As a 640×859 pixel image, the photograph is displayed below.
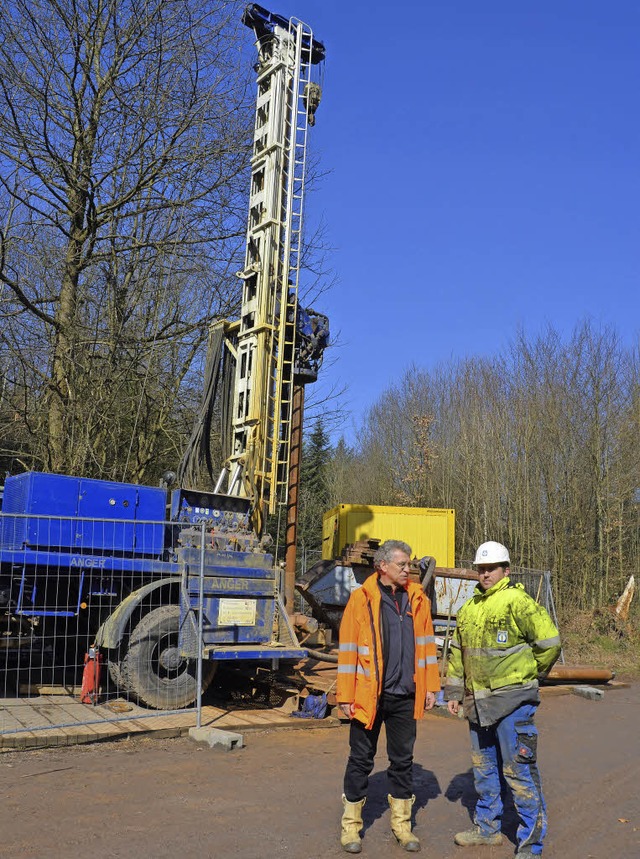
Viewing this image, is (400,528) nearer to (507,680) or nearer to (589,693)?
(589,693)

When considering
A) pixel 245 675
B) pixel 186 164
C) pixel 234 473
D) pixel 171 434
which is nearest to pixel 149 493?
pixel 234 473

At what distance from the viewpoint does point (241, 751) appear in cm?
751

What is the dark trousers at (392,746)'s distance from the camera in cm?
486

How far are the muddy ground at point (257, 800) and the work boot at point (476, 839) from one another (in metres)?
0.06

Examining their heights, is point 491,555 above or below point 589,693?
above

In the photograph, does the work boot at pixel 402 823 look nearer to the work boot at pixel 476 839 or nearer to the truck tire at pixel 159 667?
the work boot at pixel 476 839

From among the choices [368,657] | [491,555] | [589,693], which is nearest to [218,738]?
[368,657]

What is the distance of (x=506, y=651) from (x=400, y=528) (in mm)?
16320

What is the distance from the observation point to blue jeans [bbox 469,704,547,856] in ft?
15.5

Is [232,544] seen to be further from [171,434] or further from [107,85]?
[107,85]

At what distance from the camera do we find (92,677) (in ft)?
29.5

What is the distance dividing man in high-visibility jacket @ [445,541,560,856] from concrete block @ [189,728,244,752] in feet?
9.82

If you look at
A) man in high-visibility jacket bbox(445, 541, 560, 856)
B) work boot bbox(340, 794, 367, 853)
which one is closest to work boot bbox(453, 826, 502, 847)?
man in high-visibility jacket bbox(445, 541, 560, 856)

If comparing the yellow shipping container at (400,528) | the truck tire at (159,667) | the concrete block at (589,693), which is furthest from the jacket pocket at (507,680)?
the yellow shipping container at (400,528)
